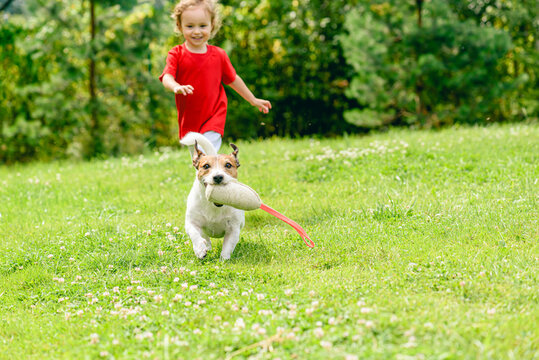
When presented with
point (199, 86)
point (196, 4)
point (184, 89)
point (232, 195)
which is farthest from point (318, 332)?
point (196, 4)

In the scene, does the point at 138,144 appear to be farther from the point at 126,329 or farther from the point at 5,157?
the point at 126,329

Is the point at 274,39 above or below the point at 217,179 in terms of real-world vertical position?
above

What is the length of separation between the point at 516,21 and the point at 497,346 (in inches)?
525

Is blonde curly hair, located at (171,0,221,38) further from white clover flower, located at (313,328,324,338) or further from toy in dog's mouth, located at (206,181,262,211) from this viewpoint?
white clover flower, located at (313,328,324,338)

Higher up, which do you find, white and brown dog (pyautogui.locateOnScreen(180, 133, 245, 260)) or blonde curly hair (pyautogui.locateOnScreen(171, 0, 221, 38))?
blonde curly hair (pyautogui.locateOnScreen(171, 0, 221, 38))

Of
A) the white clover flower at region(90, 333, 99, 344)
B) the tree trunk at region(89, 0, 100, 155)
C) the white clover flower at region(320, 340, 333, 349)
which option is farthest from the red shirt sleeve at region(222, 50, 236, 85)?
the tree trunk at region(89, 0, 100, 155)

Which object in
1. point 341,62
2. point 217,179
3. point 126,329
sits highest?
point 341,62

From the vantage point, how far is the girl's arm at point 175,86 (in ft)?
15.2

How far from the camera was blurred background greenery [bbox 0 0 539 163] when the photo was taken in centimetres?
1202

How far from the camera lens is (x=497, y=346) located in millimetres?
2725

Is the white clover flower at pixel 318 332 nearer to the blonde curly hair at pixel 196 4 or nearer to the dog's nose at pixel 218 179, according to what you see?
the dog's nose at pixel 218 179

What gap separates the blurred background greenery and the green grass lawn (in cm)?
443

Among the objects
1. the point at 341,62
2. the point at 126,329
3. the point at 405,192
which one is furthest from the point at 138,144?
the point at 126,329

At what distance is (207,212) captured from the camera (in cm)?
477
